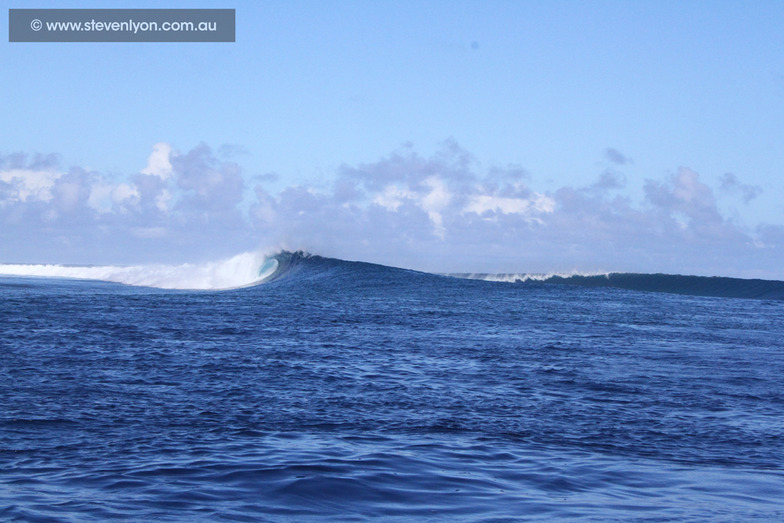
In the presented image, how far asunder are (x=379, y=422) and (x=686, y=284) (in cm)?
3449

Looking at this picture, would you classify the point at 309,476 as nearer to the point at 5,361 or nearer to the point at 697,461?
the point at 697,461

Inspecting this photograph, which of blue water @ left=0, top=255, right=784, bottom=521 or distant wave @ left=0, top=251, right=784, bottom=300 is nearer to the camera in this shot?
blue water @ left=0, top=255, right=784, bottom=521

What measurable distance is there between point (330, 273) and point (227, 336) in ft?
61.1

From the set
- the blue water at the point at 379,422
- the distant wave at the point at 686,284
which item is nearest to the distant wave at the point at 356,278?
the distant wave at the point at 686,284

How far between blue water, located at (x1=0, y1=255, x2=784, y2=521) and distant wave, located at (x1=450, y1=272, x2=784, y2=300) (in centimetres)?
2366

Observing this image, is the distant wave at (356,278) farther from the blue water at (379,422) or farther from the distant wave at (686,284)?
the blue water at (379,422)

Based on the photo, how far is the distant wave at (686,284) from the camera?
35.7m

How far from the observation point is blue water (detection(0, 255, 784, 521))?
454 cm

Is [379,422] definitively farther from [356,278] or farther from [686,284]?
[686,284]

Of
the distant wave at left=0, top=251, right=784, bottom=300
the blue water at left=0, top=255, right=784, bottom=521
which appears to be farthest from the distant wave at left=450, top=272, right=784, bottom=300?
the blue water at left=0, top=255, right=784, bottom=521

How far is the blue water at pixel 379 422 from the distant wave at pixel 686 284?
23657 millimetres

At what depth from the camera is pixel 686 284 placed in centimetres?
3791

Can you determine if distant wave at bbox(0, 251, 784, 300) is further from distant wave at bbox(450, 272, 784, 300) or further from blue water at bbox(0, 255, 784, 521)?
blue water at bbox(0, 255, 784, 521)

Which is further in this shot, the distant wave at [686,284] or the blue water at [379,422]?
the distant wave at [686,284]
